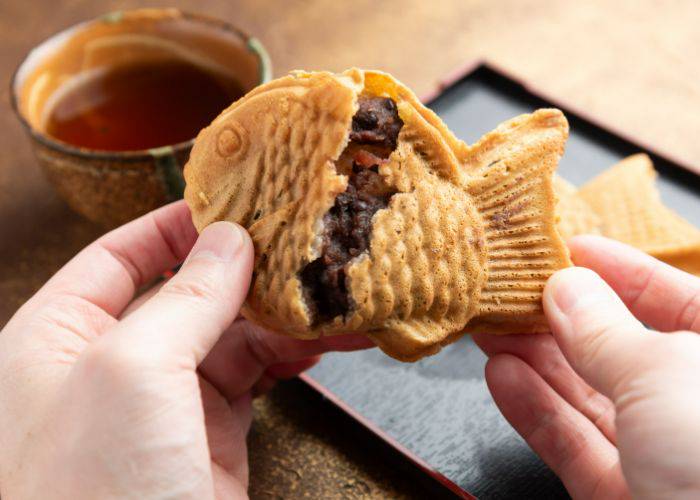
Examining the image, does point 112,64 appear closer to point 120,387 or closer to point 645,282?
point 120,387

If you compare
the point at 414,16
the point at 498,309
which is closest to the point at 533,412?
the point at 498,309

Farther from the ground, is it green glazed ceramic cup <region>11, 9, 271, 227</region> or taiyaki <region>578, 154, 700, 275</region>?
green glazed ceramic cup <region>11, 9, 271, 227</region>

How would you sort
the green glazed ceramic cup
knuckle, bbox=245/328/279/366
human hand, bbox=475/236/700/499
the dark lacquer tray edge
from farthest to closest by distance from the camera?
the green glazed ceramic cup → knuckle, bbox=245/328/279/366 → the dark lacquer tray edge → human hand, bbox=475/236/700/499

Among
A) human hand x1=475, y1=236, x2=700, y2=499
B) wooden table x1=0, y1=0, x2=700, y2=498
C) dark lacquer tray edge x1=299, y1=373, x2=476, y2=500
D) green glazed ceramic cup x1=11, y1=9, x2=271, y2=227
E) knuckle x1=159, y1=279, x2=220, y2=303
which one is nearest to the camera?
human hand x1=475, y1=236, x2=700, y2=499

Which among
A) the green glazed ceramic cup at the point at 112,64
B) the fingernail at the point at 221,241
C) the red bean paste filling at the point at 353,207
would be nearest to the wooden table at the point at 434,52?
the green glazed ceramic cup at the point at 112,64

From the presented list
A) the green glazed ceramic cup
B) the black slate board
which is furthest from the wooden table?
the black slate board

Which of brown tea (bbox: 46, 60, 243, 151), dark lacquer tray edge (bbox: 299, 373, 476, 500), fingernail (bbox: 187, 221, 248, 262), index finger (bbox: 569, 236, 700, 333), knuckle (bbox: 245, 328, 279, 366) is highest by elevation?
fingernail (bbox: 187, 221, 248, 262)

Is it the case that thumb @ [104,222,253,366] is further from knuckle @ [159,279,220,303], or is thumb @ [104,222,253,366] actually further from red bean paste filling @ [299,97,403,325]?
red bean paste filling @ [299,97,403,325]
